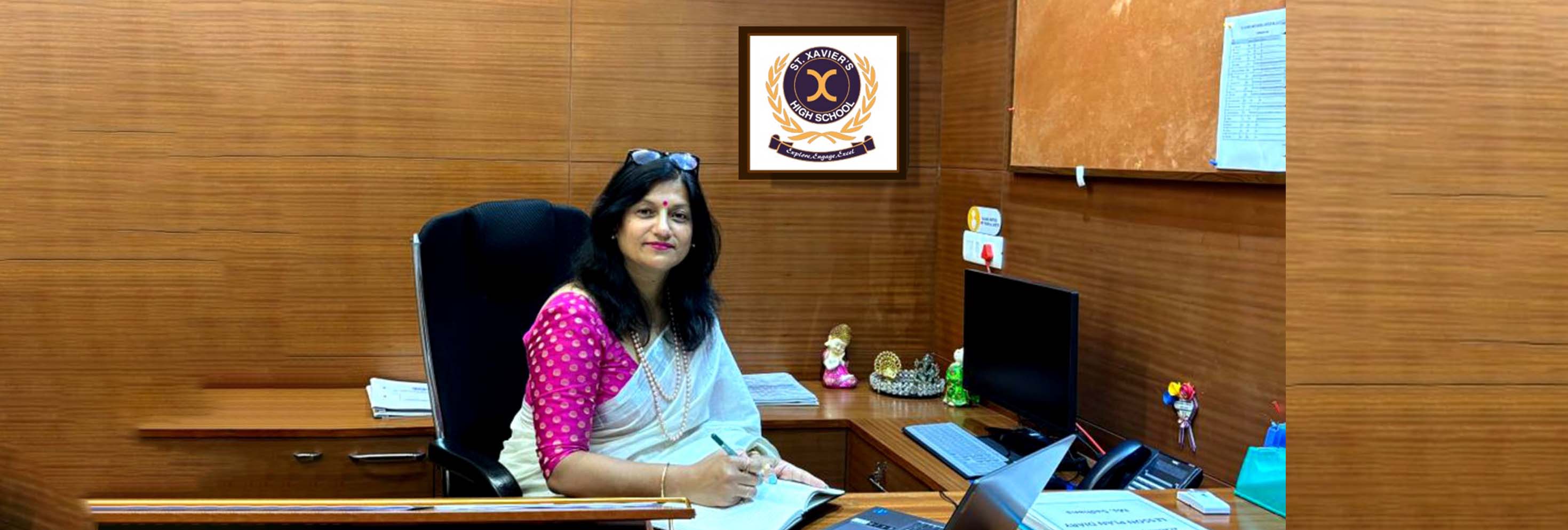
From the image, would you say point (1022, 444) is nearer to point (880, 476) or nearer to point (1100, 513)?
point (880, 476)

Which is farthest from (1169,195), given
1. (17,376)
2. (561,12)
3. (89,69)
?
(89,69)

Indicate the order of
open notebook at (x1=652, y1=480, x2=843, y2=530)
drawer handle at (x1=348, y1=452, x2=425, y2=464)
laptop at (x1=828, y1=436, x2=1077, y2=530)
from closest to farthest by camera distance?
laptop at (x1=828, y1=436, x2=1077, y2=530)
open notebook at (x1=652, y1=480, x2=843, y2=530)
drawer handle at (x1=348, y1=452, x2=425, y2=464)

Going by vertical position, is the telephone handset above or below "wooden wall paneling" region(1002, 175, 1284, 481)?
below

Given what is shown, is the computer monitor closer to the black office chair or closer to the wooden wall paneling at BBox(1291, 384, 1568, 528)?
the black office chair

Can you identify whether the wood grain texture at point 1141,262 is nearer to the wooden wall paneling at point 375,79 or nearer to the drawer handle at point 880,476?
the drawer handle at point 880,476

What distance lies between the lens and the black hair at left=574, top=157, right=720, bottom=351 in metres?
2.25

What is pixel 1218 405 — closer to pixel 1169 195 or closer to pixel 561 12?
pixel 1169 195

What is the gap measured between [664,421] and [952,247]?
1.85 meters

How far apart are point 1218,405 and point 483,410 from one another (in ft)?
4.70

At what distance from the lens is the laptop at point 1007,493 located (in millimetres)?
1380

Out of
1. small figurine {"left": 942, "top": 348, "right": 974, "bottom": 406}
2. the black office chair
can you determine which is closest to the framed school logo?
small figurine {"left": 942, "top": 348, "right": 974, "bottom": 406}

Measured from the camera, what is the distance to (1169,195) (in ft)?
9.22

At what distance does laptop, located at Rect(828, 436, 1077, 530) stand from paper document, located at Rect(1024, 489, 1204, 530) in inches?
9.9

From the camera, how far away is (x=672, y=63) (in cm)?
388
